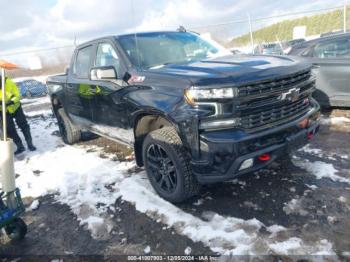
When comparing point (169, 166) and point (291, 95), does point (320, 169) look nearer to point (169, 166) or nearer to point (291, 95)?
point (291, 95)

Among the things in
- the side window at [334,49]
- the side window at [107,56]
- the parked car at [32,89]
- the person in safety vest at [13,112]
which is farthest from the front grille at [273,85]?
the parked car at [32,89]

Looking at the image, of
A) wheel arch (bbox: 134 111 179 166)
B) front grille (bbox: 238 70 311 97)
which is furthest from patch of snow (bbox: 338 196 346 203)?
wheel arch (bbox: 134 111 179 166)

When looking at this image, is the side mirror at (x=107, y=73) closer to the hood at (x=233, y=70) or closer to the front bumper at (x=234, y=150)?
the hood at (x=233, y=70)

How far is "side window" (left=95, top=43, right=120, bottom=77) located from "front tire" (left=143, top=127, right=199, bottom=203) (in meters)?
1.03

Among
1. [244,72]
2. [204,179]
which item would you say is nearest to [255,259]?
[204,179]

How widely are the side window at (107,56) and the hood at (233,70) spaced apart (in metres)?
0.68

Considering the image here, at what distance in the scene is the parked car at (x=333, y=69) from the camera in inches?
232

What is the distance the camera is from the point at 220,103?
2830 millimetres

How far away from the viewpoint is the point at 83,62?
5.18m

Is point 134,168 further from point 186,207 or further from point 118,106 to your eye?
point 186,207

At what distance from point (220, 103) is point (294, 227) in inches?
51.9

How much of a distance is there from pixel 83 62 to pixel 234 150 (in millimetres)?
3365

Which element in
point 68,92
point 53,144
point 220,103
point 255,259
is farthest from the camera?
point 53,144

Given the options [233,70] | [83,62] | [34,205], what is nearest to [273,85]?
[233,70]
